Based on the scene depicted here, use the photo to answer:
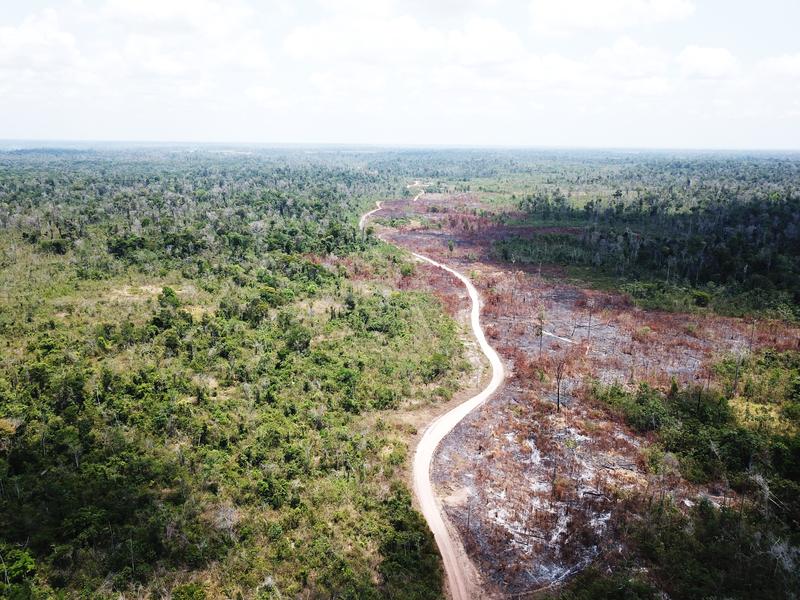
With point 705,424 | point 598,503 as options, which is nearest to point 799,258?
point 705,424

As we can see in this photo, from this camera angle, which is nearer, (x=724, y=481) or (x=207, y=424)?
(x=724, y=481)

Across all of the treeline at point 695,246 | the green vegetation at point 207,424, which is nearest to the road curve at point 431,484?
the green vegetation at point 207,424

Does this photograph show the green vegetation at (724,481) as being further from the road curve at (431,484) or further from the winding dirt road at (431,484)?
the road curve at (431,484)

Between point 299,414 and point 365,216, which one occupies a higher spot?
point 365,216

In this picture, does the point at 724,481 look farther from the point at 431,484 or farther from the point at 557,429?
the point at 431,484

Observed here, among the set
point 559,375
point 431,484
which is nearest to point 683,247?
point 559,375
